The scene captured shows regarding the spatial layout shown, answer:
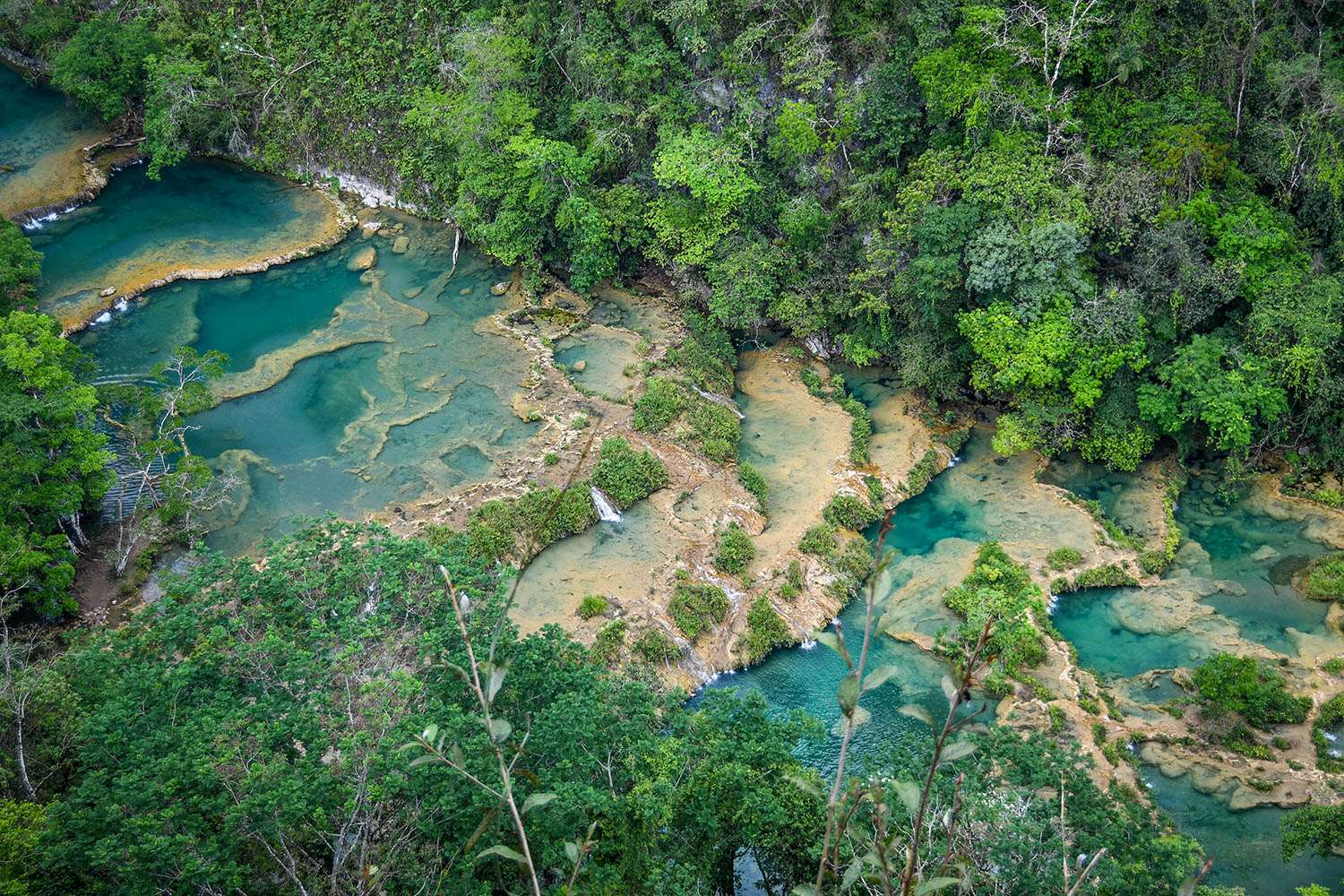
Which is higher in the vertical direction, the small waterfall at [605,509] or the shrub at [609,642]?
the small waterfall at [605,509]

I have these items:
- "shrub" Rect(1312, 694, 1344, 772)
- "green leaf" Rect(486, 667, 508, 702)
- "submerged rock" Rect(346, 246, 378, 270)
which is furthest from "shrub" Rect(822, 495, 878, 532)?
"green leaf" Rect(486, 667, 508, 702)

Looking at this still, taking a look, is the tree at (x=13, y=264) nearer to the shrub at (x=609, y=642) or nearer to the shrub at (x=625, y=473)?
the shrub at (x=625, y=473)

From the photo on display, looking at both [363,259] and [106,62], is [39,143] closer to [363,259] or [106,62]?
[106,62]

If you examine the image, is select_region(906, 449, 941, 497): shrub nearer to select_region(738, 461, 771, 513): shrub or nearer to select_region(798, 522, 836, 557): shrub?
select_region(798, 522, 836, 557): shrub

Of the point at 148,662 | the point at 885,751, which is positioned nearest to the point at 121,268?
the point at 148,662

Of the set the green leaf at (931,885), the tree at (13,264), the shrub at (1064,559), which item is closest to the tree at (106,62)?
the tree at (13,264)

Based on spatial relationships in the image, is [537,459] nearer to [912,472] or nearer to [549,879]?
[912,472]
